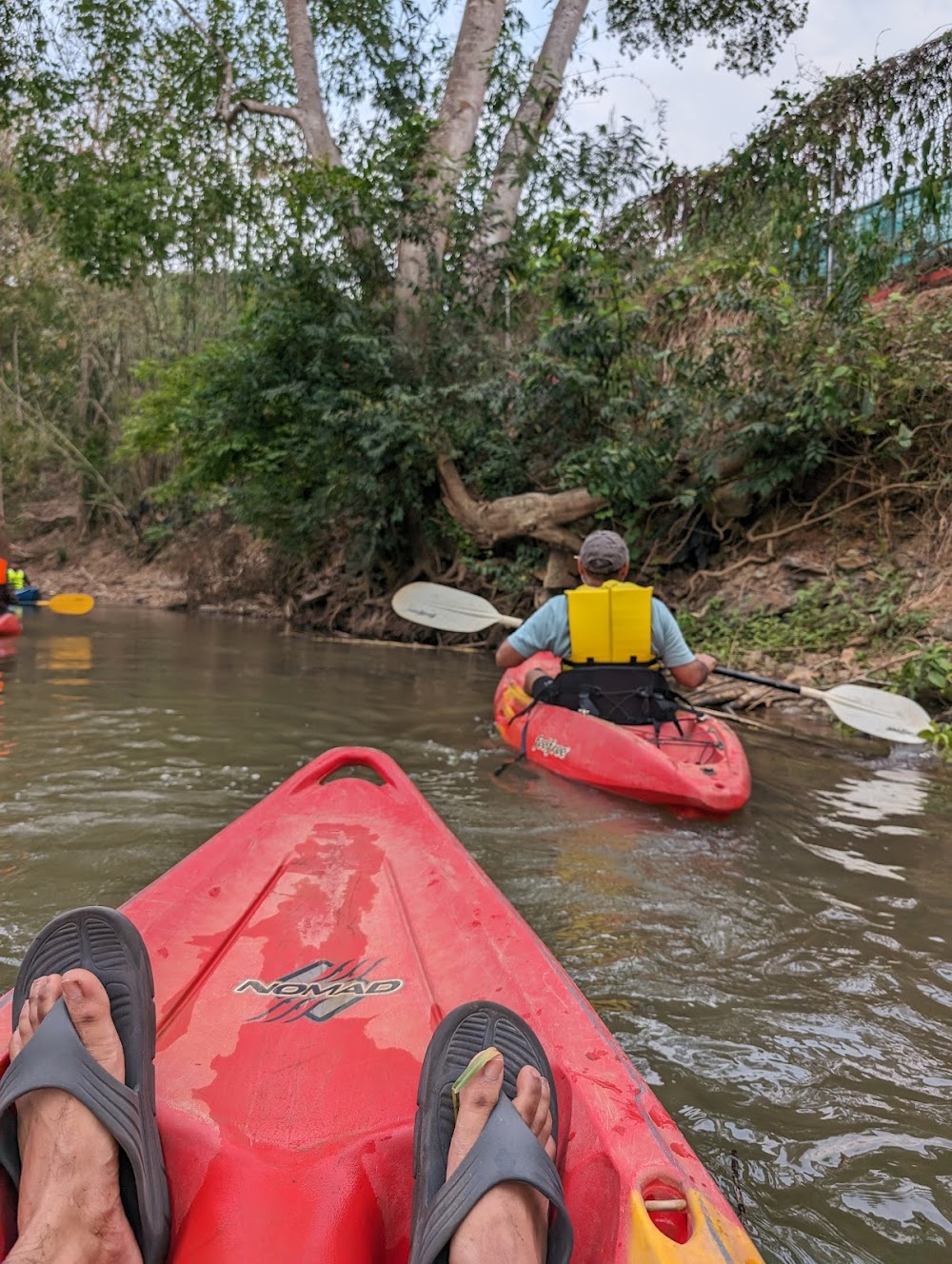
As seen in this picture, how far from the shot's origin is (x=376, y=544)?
11.8 metres

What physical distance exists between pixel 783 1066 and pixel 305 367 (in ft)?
31.9

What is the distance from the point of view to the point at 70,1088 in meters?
1.19

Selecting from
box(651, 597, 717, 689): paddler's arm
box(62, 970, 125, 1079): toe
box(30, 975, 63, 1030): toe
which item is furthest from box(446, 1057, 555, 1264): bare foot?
box(651, 597, 717, 689): paddler's arm

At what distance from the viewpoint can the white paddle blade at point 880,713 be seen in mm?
5465

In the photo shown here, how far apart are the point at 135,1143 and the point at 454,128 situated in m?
10.7

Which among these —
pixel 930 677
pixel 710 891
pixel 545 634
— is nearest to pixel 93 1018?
pixel 710 891

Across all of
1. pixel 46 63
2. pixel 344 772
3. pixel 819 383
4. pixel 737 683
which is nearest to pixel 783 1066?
pixel 344 772

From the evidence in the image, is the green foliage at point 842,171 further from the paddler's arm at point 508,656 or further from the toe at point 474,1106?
the toe at point 474,1106

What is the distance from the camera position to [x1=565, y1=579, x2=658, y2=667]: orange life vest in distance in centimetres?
433

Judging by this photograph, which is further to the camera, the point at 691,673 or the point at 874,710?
the point at 874,710

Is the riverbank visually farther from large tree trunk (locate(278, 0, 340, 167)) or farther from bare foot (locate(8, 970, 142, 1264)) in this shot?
bare foot (locate(8, 970, 142, 1264))

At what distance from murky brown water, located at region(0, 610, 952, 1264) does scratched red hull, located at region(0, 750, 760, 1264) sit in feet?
1.44

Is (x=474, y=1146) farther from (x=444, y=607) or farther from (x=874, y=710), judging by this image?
(x=444, y=607)

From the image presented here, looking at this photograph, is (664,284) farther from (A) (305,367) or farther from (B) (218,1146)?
(B) (218,1146)
